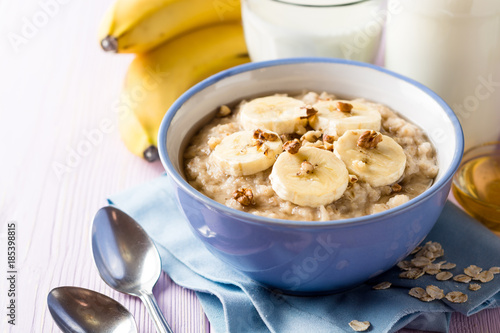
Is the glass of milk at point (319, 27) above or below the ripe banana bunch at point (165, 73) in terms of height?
above

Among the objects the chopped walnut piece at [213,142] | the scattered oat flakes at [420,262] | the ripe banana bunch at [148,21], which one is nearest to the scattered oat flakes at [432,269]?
the scattered oat flakes at [420,262]

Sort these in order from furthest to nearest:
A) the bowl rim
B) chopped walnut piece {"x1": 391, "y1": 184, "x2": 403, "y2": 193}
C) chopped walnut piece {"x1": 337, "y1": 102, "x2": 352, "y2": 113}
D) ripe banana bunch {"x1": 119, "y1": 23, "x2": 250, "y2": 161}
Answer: ripe banana bunch {"x1": 119, "y1": 23, "x2": 250, "y2": 161} → chopped walnut piece {"x1": 337, "y1": 102, "x2": 352, "y2": 113} → chopped walnut piece {"x1": 391, "y1": 184, "x2": 403, "y2": 193} → the bowl rim

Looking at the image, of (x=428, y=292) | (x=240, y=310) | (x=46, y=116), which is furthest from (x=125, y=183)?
(x=428, y=292)

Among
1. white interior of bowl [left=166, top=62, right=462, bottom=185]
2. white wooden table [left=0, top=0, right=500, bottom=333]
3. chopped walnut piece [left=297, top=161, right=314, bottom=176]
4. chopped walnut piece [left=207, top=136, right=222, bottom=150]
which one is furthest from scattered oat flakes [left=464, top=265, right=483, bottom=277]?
chopped walnut piece [left=207, top=136, right=222, bottom=150]

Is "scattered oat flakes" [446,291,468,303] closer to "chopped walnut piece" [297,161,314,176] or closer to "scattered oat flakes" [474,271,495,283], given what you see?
"scattered oat flakes" [474,271,495,283]

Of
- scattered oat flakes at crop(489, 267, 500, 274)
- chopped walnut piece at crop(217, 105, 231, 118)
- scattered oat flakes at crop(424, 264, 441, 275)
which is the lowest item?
scattered oat flakes at crop(489, 267, 500, 274)

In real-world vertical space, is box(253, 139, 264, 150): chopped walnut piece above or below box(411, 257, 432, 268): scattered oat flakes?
above

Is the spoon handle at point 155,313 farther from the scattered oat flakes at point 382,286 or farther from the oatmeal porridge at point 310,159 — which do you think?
the scattered oat flakes at point 382,286
